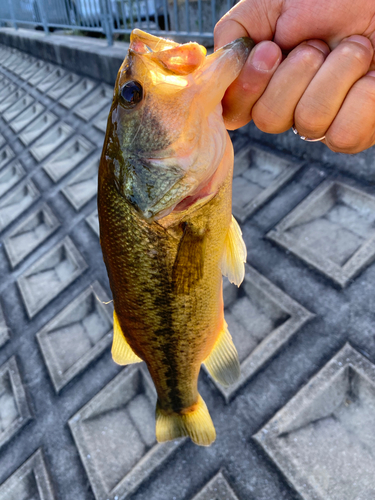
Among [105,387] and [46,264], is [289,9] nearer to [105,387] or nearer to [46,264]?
[105,387]

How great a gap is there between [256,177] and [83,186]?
299cm

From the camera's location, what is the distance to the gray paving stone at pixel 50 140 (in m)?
7.37

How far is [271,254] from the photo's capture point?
3877 millimetres

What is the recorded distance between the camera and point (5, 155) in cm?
811

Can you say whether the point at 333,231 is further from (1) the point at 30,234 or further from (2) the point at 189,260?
(1) the point at 30,234

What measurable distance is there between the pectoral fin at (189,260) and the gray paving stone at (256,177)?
8.53ft

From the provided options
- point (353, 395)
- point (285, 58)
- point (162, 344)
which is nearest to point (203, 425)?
point (162, 344)

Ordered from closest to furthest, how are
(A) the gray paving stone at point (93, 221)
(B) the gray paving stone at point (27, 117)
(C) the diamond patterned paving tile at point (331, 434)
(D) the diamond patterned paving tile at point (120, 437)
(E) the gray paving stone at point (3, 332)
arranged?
1. (C) the diamond patterned paving tile at point (331, 434)
2. (D) the diamond patterned paving tile at point (120, 437)
3. (E) the gray paving stone at point (3, 332)
4. (A) the gray paving stone at point (93, 221)
5. (B) the gray paving stone at point (27, 117)

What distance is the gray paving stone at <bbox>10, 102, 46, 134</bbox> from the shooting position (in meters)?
8.66

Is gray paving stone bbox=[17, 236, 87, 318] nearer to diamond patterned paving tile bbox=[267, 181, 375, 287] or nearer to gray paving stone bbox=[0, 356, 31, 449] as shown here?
gray paving stone bbox=[0, 356, 31, 449]

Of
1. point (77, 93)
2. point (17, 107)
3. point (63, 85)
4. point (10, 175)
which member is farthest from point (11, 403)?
point (17, 107)

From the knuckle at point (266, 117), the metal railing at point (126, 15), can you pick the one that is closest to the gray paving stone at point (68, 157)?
the metal railing at point (126, 15)

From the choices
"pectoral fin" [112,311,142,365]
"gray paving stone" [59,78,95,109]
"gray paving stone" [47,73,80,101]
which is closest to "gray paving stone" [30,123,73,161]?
"gray paving stone" [59,78,95,109]

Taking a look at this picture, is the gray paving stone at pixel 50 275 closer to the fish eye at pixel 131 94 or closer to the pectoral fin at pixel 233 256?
the pectoral fin at pixel 233 256
